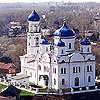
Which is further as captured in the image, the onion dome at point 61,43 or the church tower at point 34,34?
the church tower at point 34,34

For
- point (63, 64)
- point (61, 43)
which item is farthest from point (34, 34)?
point (63, 64)

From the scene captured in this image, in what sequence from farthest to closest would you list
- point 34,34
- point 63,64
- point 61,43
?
point 34,34
point 61,43
point 63,64

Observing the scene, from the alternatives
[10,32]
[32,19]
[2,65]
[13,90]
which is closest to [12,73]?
[2,65]

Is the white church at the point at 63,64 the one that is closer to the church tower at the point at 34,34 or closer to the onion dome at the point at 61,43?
the onion dome at the point at 61,43

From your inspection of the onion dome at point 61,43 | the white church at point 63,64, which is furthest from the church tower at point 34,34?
the onion dome at point 61,43

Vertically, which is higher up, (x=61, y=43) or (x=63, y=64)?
(x=61, y=43)

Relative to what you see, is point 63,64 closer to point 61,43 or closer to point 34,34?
point 61,43

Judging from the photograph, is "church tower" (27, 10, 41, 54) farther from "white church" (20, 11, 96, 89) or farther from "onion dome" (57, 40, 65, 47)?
"onion dome" (57, 40, 65, 47)

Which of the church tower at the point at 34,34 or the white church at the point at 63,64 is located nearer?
the white church at the point at 63,64

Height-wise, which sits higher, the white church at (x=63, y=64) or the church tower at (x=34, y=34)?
the church tower at (x=34, y=34)
